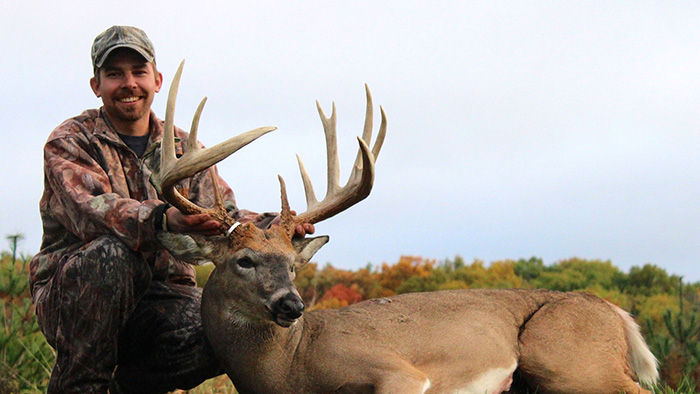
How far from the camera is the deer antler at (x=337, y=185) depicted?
510cm

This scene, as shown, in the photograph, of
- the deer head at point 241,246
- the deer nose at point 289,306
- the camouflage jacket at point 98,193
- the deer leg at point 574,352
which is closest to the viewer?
the deer nose at point 289,306

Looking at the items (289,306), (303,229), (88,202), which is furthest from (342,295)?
(289,306)

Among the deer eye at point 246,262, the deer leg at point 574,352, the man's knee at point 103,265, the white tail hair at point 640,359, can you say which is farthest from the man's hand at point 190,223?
the white tail hair at point 640,359

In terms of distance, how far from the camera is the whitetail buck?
4723 millimetres

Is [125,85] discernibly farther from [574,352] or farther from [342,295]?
[342,295]

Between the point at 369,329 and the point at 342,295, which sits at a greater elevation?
the point at 369,329

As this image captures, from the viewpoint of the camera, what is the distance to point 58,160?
17.0 ft

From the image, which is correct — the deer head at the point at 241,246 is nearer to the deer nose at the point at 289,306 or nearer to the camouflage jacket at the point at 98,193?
the deer nose at the point at 289,306

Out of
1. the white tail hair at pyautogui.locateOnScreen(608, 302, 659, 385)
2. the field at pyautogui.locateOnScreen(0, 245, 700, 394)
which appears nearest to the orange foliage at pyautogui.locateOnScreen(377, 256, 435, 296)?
the field at pyautogui.locateOnScreen(0, 245, 700, 394)

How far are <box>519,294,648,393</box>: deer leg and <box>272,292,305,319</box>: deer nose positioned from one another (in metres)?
1.65

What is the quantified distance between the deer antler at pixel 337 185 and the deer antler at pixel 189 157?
0.49m

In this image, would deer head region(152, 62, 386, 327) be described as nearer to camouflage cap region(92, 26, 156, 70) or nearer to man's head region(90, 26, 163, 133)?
man's head region(90, 26, 163, 133)

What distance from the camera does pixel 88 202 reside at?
4902mm

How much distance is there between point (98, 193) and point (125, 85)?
0.78 m
